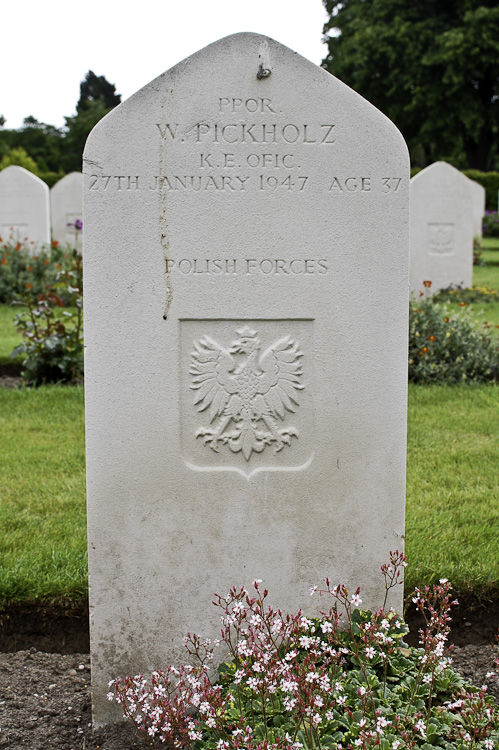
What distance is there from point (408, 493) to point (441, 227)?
309 inches

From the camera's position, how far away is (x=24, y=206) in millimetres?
13070

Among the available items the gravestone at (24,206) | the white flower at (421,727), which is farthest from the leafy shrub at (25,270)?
the white flower at (421,727)

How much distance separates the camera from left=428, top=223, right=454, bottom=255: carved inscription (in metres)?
11.0

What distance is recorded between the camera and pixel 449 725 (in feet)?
7.06

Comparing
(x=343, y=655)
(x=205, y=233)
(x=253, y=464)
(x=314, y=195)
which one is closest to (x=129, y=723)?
(x=343, y=655)

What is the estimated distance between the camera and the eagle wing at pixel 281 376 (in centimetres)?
243

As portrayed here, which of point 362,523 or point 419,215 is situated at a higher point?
point 419,215

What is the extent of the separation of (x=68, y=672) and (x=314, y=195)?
1.95 metres

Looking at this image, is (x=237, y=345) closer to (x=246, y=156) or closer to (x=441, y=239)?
(x=246, y=156)

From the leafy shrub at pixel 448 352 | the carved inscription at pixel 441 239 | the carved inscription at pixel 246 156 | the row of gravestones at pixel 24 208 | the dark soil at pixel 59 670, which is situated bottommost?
the dark soil at pixel 59 670

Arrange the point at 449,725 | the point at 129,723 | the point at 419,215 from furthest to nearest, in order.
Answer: the point at 419,215 < the point at 129,723 < the point at 449,725

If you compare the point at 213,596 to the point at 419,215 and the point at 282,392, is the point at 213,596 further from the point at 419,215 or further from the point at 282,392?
the point at 419,215

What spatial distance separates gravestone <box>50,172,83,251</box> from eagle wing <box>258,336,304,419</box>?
13.1 meters

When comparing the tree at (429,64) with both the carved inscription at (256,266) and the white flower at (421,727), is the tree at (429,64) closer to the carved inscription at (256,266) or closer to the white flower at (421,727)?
the carved inscription at (256,266)
